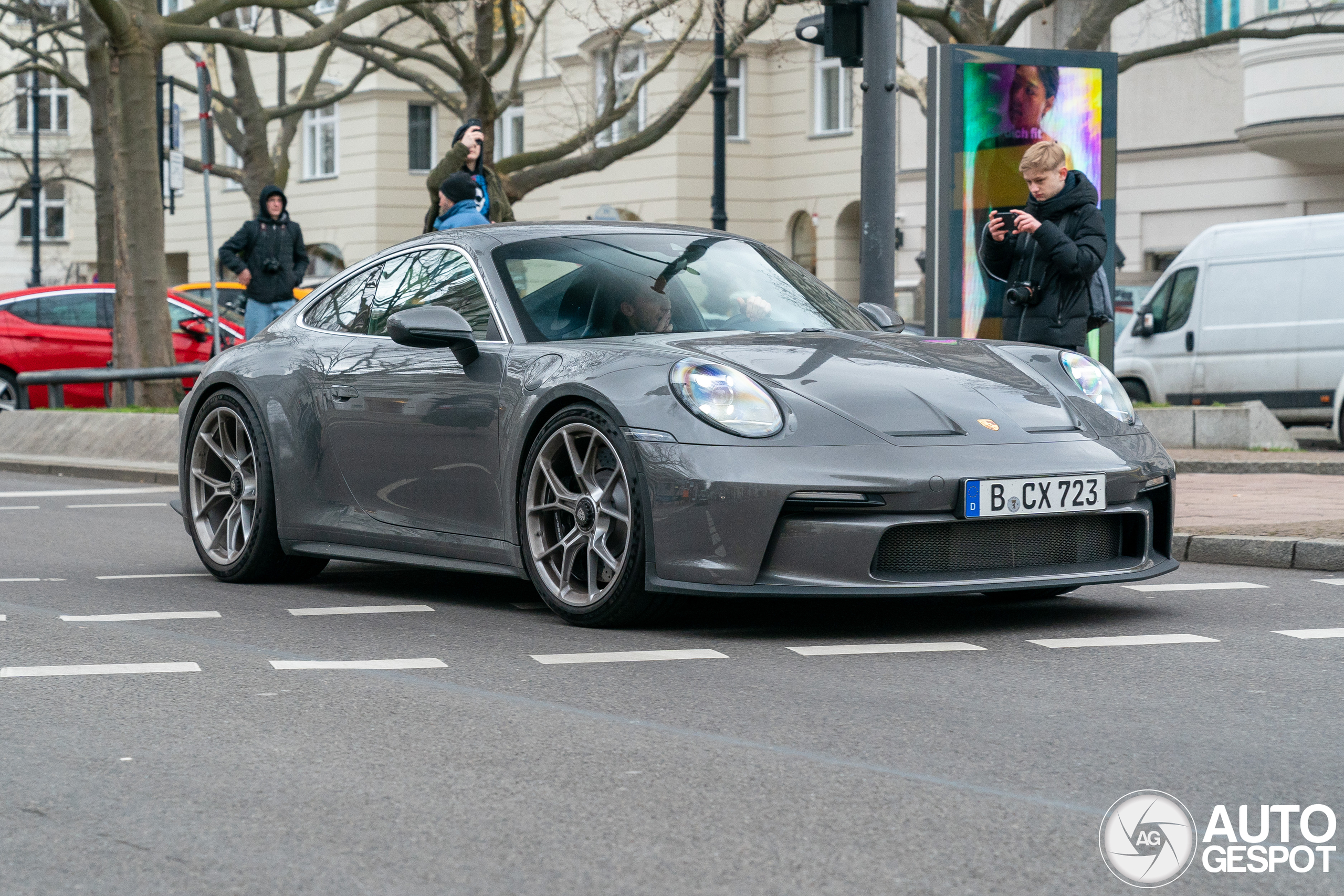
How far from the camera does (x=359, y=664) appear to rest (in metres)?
5.65

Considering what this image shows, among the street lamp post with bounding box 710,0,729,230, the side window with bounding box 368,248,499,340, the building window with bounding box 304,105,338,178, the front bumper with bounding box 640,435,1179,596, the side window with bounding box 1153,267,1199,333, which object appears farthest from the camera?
the building window with bounding box 304,105,338,178

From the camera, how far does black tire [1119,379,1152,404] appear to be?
19.1m

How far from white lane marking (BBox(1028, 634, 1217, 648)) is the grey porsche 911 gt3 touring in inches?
6.9

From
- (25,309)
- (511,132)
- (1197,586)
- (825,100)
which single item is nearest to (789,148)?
(825,100)

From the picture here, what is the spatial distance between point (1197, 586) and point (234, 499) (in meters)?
3.75

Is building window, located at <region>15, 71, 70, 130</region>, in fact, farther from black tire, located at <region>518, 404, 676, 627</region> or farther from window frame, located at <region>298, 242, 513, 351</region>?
black tire, located at <region>518, 404, 676, 627</region>

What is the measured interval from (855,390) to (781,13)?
32.2 m

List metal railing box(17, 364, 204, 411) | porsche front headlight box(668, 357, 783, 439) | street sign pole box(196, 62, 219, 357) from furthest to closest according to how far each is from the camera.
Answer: street sign pole box(196, 62, 219, 357) < metal railing box(17, 364, 204, 411) < porsche front headlight box(668, 357, 783, 439)

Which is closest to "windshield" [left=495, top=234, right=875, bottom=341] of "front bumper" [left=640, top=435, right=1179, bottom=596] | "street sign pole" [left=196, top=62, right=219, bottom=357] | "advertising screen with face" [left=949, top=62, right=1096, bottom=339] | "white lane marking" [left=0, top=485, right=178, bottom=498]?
"front bumper" [left=640, top=435, right=1179, bottom=596]

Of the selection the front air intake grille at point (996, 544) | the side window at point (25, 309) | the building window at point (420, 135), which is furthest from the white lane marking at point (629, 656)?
the building window at point (420, 135)

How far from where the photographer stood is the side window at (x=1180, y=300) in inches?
733

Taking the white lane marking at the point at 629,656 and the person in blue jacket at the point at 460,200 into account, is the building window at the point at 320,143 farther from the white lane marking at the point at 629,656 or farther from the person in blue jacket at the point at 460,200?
the white lane marking at the point at 629,656

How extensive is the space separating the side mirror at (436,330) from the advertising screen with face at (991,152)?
6.94 m

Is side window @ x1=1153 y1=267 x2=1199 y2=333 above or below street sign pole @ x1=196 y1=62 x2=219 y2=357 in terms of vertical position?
below
